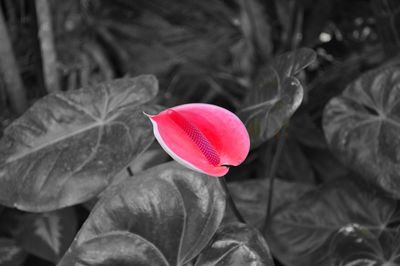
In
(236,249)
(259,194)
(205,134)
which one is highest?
(205,134)

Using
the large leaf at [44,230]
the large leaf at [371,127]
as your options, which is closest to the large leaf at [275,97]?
the large leaf at [371,127]

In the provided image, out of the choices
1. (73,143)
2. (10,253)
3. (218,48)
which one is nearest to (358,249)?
(73,143)

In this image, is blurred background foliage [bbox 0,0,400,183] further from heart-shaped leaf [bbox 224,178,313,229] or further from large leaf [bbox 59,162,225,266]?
large leaf [bbox 59,162,225,266]

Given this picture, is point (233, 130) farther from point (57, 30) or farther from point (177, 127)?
point (57, 30)

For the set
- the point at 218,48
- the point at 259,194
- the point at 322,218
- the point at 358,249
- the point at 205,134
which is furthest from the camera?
the point at 218,48

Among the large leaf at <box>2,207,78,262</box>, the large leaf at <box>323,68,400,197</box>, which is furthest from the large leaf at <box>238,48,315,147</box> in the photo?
the large leaf at <box>2,207,78,262</box>

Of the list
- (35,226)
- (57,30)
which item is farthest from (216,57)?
(35,226)

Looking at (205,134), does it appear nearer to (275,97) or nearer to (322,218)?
(275,97)
